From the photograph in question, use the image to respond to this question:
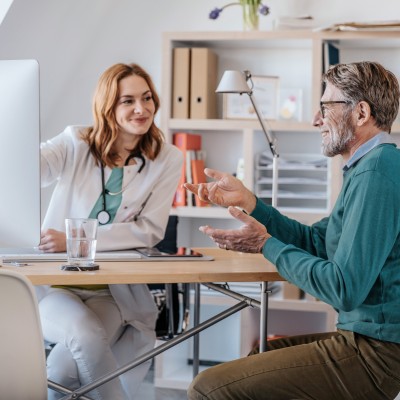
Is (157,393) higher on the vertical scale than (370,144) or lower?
lower

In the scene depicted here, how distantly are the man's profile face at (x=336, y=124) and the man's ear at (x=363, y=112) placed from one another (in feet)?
0.06

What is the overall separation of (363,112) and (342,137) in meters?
0.09

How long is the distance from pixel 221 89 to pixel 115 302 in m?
0.84

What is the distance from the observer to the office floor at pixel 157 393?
3796mm

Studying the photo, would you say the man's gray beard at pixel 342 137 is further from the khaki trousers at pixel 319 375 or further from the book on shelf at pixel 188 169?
the book on shelf at pixel 188 169

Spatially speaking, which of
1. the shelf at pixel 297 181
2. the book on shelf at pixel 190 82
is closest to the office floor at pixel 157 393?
the shelf at pixel 297 181

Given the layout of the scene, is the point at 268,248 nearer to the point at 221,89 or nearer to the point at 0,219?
the point at 0,219

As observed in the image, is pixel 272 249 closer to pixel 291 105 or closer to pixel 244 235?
pixel 244 235

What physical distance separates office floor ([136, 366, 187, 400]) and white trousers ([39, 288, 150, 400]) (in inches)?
47.0

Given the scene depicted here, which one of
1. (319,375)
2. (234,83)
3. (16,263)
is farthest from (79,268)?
(234,83)

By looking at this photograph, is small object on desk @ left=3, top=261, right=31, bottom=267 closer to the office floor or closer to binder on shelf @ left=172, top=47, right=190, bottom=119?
the office floor

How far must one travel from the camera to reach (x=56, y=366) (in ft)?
8.19

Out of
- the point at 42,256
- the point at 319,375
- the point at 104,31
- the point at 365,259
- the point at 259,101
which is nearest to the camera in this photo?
the point at 365,259

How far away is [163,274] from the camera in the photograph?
206 cm
